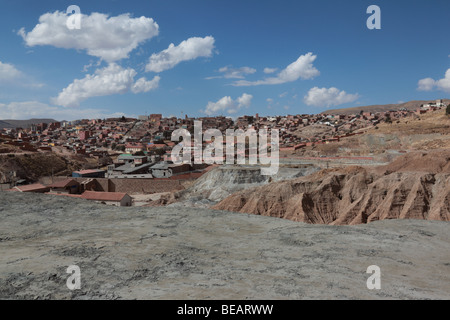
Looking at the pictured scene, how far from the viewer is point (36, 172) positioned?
154ft

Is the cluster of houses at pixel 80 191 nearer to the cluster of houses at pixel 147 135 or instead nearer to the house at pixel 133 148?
the cluster of houses at pixel 147 135

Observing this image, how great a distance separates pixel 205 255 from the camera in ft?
19.2

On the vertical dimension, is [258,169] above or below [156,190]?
above

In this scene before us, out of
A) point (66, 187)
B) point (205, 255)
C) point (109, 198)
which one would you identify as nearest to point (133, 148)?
point (66, 187)

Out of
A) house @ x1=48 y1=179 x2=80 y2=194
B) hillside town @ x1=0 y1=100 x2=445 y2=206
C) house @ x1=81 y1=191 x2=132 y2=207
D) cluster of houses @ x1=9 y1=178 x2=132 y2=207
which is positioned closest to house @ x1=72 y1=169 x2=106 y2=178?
hillside town @ x1=0 y1=100 x2=445 y2=206

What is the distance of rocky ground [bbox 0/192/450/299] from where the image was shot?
14.0ft

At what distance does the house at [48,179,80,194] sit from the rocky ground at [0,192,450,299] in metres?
30.0

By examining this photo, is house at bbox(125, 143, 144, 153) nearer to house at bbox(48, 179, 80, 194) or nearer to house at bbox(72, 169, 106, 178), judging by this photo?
house at bbox(72, 169, 106, 178)

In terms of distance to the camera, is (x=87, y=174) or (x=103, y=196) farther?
(x=87, y=174)

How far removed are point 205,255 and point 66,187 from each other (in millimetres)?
35860

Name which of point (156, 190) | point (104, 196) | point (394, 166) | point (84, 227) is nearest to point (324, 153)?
point (394, 166)

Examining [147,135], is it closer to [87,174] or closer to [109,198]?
[87,174]
